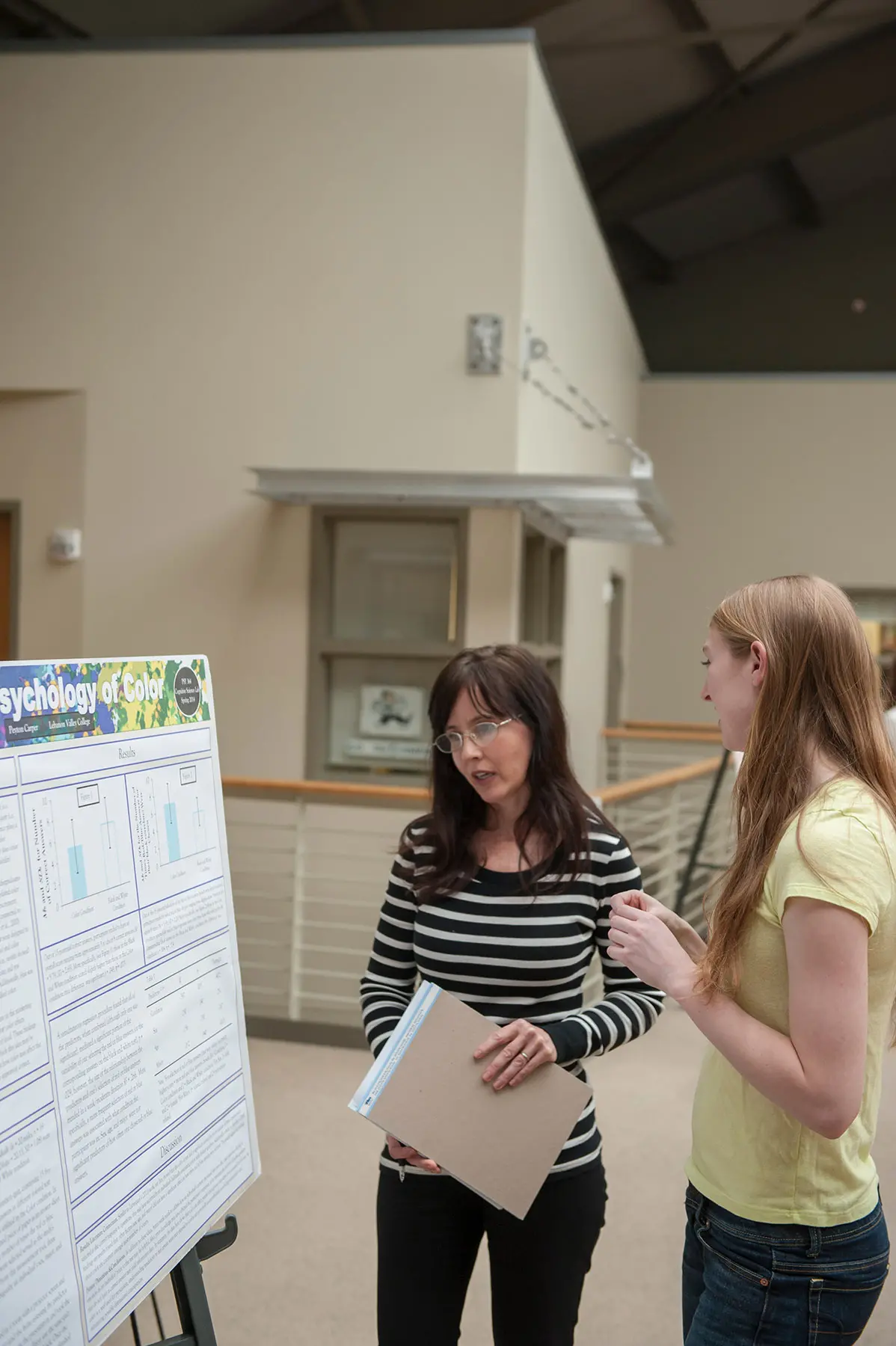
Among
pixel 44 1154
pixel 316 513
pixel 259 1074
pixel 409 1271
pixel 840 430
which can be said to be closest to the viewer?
pixel 44 1154

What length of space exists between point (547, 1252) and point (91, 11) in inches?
275

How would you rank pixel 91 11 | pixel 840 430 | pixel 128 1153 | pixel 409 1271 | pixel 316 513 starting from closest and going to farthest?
pixel 128 1153 < pixel 409 1271 < pixel 316 513 < pixel 91 11 < pixel 840 430

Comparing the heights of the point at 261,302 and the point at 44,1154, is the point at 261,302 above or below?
above

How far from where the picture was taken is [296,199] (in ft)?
18.1

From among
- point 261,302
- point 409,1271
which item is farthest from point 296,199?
point 409,1271

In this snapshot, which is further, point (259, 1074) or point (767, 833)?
point (259, 1074)

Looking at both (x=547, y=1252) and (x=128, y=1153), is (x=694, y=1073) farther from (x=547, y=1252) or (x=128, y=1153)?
(x=128, y=1153)

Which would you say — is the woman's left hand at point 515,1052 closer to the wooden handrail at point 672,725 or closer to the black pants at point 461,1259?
the black pants at point 461,1259

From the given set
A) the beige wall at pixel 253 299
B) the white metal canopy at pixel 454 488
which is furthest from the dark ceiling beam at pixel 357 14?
the white metal canopy at pixel 454 488

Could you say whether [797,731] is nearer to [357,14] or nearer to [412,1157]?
[412,1157]

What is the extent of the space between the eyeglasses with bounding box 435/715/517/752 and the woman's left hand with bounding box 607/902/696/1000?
470mm

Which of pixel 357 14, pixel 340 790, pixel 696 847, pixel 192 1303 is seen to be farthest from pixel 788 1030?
pixel 357 14

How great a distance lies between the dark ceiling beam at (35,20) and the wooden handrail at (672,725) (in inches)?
250

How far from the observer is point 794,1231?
139 cm
